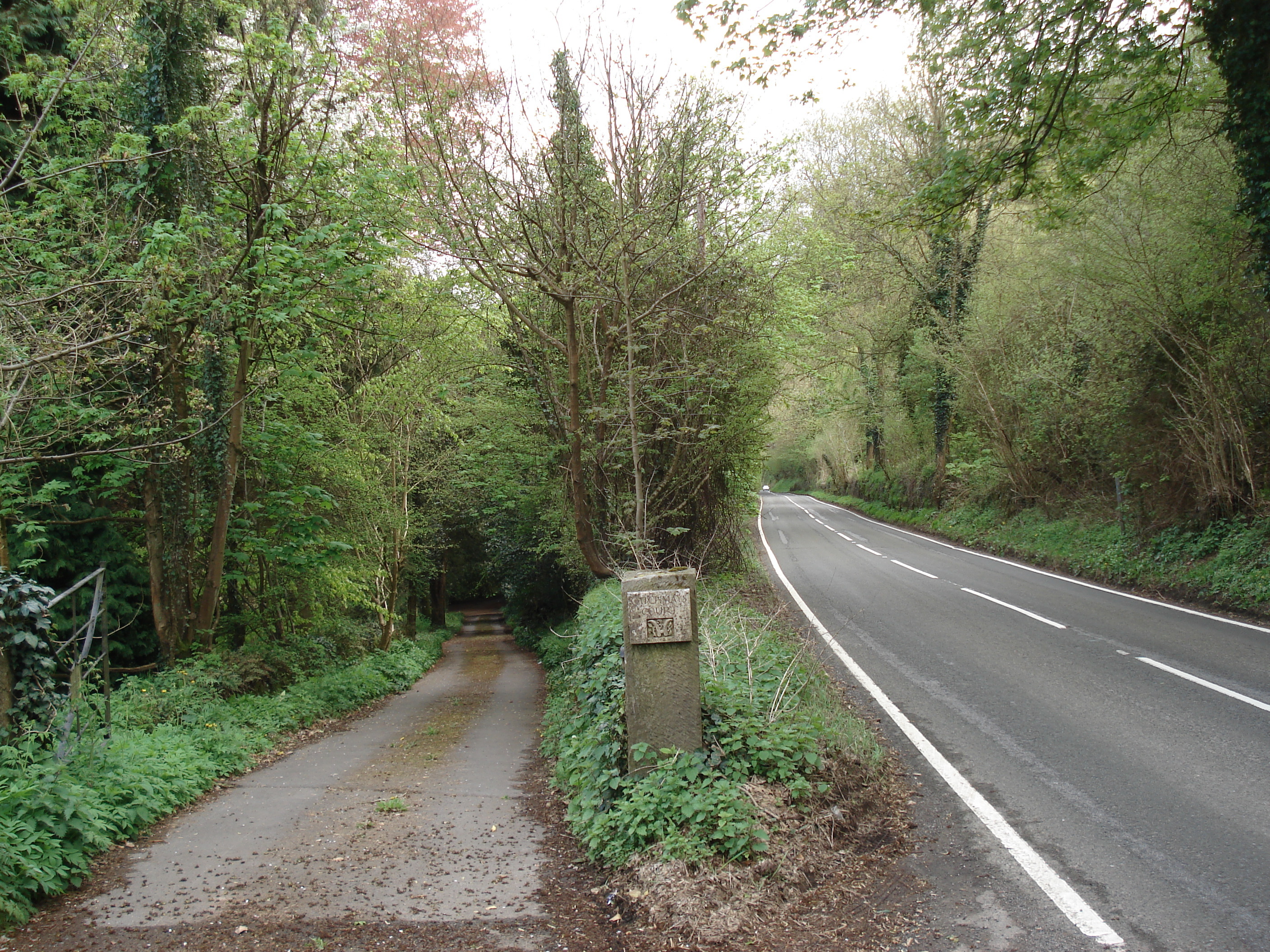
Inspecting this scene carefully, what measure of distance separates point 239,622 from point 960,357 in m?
19.1

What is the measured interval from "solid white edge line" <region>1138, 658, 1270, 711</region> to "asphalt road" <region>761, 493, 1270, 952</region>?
0.12ft

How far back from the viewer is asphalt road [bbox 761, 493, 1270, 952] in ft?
12.8

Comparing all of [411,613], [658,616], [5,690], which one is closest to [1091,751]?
[658,616]

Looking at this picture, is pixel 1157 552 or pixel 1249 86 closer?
pixel 1249 86

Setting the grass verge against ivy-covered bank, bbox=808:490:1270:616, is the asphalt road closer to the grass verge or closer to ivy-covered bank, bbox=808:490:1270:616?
the grass verge

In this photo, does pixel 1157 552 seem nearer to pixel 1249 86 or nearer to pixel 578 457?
pixel 1249 86

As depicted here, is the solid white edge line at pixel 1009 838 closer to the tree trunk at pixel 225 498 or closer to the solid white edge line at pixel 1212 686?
the solid white edge line at pixel 1212 686

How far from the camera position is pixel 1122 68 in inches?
377

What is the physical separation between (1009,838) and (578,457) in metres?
6.39

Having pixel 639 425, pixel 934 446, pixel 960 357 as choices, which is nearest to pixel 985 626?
pixel 639 425

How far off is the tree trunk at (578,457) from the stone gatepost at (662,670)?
4844 mm

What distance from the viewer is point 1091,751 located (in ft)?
19.6

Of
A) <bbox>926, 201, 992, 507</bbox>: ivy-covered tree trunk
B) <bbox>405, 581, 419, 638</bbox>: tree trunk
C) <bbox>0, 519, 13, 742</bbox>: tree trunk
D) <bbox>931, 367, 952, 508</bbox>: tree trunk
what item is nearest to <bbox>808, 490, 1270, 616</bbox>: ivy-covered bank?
<bbox>926, 201, 992, 507</bbox>: ivy-covered tree trunk

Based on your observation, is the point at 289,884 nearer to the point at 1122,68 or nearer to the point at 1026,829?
the point at 1026,829
